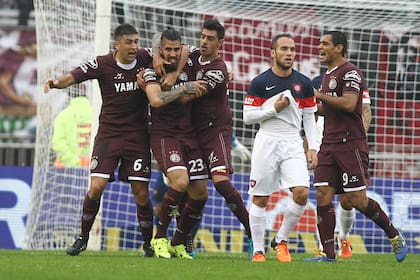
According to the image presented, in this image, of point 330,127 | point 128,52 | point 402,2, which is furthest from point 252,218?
point 402,2

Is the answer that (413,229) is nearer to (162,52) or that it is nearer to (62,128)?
(62,128)

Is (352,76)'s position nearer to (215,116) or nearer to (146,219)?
(215,116)

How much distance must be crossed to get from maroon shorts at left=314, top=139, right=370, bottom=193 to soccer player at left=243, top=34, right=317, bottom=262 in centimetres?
28

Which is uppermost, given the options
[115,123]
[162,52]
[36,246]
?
[162,52]

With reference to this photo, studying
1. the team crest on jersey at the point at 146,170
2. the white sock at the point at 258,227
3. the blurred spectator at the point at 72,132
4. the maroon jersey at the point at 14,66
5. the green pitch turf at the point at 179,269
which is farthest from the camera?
the maroon jersey at the point at 14,66

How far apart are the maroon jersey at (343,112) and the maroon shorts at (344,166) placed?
0.27ft

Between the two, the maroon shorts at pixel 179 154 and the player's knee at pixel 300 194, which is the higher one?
the maroon shorts at pixel 179 154

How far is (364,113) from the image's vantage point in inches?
525

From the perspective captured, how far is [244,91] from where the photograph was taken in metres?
18.7

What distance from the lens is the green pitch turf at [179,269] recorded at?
377 inches

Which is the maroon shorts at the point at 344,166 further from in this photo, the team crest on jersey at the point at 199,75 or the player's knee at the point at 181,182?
the team crest on jersey at the point at 199,75

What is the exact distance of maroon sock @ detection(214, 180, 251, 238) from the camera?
12.1 m

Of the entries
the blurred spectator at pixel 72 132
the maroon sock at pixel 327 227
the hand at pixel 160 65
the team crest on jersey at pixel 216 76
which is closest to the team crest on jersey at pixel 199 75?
the team crest on jersey at pixel 216 76

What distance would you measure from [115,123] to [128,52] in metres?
0.74
